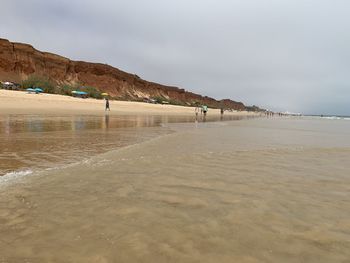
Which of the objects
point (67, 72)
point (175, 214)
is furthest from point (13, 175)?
point (67, 72)

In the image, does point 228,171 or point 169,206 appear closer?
point 169,206

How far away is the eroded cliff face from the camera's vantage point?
158ft

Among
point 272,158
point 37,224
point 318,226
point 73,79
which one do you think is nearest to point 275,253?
point 318,226

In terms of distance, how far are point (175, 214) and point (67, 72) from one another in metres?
63.1

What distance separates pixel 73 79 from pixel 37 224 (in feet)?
205

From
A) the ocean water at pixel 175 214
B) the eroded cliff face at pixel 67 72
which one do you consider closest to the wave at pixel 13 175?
the ocean water at pixel 175 214

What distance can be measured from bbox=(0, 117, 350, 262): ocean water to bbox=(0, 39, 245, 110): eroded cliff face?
53.8m

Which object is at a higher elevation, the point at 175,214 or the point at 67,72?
the point at 67,72

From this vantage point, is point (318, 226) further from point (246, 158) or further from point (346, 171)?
point (246, 158)

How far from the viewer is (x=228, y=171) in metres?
4.46

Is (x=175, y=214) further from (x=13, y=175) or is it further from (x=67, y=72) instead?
(x=67, y=72)

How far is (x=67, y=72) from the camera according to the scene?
58719mm

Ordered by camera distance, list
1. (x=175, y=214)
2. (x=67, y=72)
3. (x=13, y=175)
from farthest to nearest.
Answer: (x=67, y=72)
(x=13, y=175)
(x=175, y=214)

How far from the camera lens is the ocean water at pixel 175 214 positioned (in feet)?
6.23
